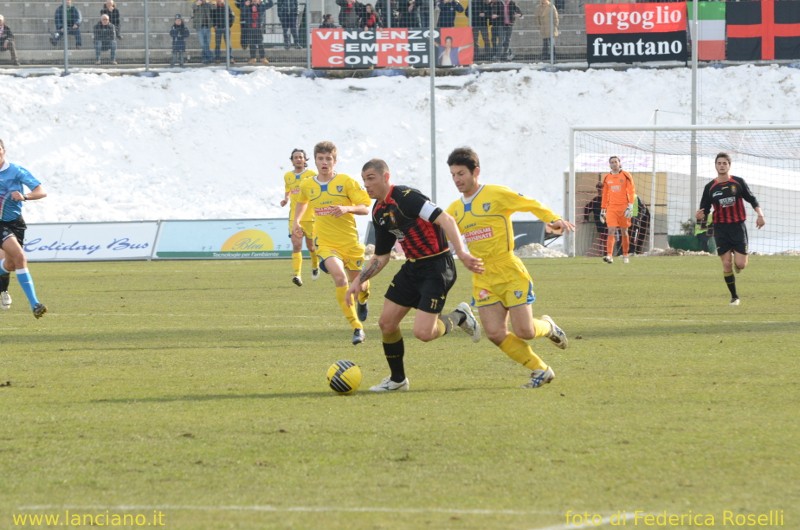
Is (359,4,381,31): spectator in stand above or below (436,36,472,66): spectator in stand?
above

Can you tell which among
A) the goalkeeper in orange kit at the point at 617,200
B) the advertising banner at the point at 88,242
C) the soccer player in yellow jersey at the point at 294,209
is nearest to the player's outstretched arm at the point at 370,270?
the soccer player in yellow jersey at the point at 294,209

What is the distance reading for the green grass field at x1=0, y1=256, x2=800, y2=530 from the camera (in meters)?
5.56

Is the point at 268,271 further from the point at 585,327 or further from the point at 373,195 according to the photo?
the point at 373,195

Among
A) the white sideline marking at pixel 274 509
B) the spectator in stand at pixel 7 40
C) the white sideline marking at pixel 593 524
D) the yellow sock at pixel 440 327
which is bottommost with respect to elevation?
the white sideline marking at pixel 274 509

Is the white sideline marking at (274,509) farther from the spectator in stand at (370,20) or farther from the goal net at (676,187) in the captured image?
the spectator in stand at (370,20)

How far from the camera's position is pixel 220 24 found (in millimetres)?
38125

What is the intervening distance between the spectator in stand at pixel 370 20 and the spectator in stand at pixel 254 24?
2.84 m

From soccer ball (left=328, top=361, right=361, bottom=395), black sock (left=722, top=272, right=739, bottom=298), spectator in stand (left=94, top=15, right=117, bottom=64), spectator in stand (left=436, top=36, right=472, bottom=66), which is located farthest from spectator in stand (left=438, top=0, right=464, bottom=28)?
soccer ball (left=328, top=361, right=361, bottom=395)

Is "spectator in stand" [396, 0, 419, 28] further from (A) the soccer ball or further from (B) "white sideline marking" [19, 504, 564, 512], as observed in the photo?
(B) "white sideline marking" [19, 504, 564, 512]

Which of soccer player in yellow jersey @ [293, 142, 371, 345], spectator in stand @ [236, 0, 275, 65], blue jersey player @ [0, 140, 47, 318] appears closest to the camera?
soccer player in yellow jersey @ [293, 142, 371, 345]

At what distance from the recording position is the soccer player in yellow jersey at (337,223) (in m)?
12.8

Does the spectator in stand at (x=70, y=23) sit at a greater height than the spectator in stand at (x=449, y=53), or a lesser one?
greater

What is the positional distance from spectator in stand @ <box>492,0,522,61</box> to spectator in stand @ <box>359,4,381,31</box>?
11.6ft

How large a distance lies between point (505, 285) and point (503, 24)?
3040 centimetres
